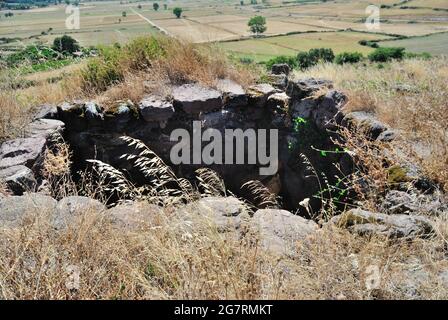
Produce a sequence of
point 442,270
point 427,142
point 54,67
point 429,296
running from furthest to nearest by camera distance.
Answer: point 54,67, point 427,142, point 442,270, point 429,296

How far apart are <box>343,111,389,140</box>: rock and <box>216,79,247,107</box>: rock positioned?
57.8 inches

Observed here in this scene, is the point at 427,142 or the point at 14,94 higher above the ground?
the point at 14,94

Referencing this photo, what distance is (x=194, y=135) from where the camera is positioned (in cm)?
534

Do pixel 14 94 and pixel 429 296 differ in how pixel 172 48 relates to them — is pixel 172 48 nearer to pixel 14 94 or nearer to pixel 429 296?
pixel 14 94

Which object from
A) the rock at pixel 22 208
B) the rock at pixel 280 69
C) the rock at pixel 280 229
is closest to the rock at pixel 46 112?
the rock at pixel 22 208

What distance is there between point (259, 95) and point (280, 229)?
310 cm

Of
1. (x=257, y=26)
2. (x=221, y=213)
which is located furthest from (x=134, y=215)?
(x=257, y=26)

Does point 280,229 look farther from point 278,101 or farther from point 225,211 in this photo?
point 278,101

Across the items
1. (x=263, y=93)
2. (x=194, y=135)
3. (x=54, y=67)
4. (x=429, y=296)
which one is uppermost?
(x=54, y=67)

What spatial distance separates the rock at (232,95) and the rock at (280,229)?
104 inches

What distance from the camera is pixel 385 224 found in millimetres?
2652

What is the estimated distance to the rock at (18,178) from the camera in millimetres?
3543
